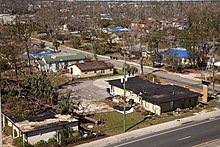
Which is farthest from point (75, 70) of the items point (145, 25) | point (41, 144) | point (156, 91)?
point (145, 25)

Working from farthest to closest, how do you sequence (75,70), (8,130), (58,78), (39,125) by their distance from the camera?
(75,70) → (58,78) → (8,130) → (39,125)

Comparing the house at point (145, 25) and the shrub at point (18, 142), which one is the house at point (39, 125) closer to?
the shrub at point (18, 142)

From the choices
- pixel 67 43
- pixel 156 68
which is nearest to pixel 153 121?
pixel 156 68

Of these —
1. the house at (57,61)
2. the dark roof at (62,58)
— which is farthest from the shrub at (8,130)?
the dark roof at (62,58)

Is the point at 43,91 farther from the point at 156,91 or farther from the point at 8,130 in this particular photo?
the point at 156,91

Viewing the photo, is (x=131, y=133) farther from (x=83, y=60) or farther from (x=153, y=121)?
(x=83, y=60)

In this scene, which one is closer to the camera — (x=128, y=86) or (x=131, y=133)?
(x=131, y=133)
